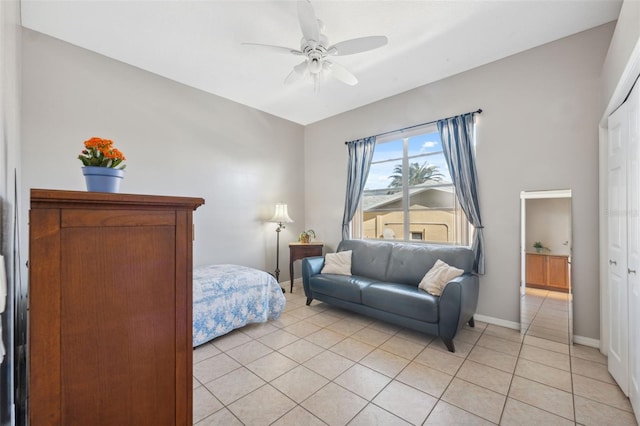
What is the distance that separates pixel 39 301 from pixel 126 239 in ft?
0.80

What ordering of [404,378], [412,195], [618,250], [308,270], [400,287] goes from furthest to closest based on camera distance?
[412,195] → [308,270] → [400,287] → [404,378] → [618,250]

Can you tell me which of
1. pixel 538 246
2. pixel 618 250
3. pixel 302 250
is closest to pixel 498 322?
pixel 538 246

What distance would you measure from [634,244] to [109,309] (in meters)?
2.85

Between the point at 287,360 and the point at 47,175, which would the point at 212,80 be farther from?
the point at 287,360

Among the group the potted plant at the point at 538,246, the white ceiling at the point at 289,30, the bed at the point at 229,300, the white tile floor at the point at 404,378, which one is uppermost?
the white ceiling at the point at 289,30

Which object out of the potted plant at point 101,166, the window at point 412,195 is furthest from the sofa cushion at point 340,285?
the potted plant at point 101,166

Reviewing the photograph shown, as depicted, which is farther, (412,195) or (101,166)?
(412,195)

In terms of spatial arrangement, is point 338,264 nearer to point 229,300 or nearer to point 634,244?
point 229,300

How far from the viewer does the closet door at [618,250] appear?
6.24ft

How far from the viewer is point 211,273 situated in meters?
3.09

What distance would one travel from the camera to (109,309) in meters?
0.84

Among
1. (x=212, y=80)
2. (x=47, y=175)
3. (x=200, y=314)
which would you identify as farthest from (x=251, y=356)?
(x=212, y=80)

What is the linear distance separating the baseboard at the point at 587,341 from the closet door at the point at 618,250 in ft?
1.69

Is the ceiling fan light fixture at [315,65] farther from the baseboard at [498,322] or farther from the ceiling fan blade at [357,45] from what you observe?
the baseboard at [498,322]
